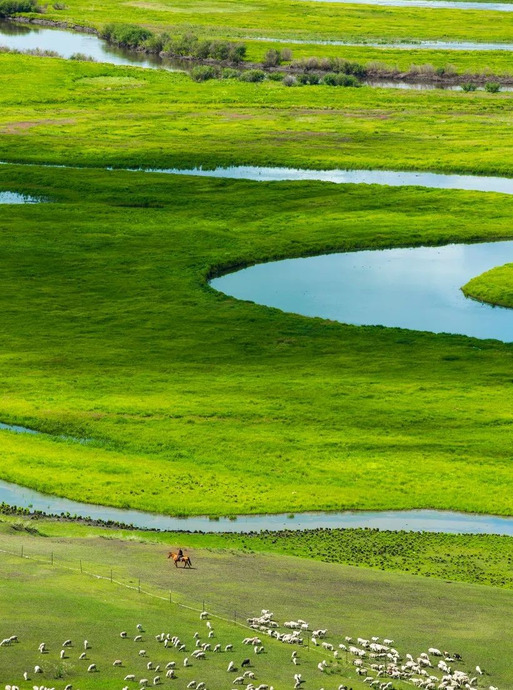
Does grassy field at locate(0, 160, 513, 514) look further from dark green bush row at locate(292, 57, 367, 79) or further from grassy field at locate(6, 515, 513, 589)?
dark green bush row at locate(292, 57, 367, 79)

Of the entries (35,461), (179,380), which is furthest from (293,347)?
(35,461)

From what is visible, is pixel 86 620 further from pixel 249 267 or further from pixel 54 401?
pixel 249 267

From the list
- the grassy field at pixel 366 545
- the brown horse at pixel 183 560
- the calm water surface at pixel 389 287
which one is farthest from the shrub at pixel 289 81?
the brown horse at pixel 183 560

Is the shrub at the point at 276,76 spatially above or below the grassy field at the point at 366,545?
above

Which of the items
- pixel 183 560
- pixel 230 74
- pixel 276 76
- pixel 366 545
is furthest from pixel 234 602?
pixel 230 74

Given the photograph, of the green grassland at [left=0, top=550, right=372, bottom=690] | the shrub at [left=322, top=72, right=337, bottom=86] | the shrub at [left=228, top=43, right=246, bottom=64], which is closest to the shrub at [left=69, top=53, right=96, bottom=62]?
the shrub at [left=228, top=43, right=246, bottom=64]

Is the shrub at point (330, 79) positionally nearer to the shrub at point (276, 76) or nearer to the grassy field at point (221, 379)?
the shrub at point (276, 76)
